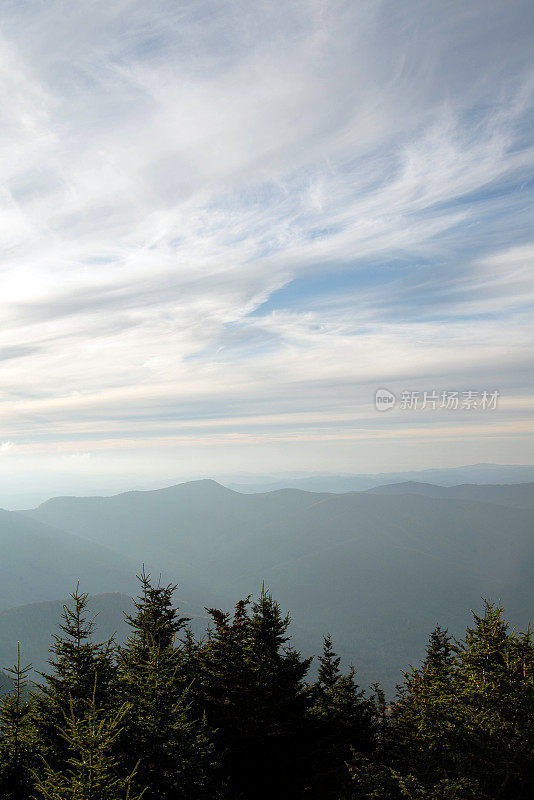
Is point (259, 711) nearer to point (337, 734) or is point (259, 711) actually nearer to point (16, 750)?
point (337, 734)

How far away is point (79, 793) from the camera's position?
9.77 m

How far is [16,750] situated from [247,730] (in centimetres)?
1196

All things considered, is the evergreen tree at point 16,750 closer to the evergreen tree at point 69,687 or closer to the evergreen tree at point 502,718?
the evergreen tree at point 69,687

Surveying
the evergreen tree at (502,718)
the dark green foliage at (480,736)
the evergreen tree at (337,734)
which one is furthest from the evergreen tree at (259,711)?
the evergreen tree at (502,718)

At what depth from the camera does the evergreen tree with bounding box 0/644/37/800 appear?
1462 cm

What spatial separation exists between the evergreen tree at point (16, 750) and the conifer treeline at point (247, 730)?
0.13ft

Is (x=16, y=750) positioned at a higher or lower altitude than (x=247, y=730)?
higher

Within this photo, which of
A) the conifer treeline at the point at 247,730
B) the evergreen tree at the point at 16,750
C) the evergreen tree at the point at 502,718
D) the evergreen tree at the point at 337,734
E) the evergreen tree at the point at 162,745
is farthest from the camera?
the evergreen tree at the point at 337,734

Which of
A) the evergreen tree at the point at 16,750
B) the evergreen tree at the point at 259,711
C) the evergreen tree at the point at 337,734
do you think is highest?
the evergreen tree at the point at 16,750

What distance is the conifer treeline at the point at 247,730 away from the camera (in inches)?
554

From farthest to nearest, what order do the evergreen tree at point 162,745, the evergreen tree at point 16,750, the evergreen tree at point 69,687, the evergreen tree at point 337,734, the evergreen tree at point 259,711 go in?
the evergreen tree at point 337,734
the evergreen tree at point 259,711
the evergreen tree at point 69,687
the evergreen tree at point 16,750
the evergreen tree at point 162,745

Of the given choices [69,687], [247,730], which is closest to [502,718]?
[247,730]

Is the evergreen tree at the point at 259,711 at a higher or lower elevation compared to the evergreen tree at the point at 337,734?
higher

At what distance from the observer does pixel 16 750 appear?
15.6m
